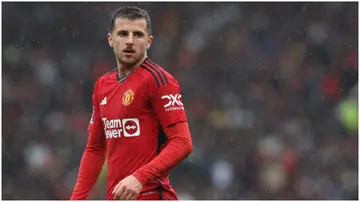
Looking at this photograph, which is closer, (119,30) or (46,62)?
(119,30)

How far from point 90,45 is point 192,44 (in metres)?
1.59

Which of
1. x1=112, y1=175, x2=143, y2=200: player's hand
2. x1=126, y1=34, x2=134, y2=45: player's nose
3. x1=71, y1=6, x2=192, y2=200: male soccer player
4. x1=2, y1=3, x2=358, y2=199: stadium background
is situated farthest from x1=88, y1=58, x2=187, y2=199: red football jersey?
x1=2, y1=3, x2=358, y2=199: stadium background

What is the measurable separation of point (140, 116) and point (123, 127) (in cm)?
11

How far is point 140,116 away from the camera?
3949 mm

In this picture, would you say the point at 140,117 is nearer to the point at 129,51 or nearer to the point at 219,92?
the point at 129,51

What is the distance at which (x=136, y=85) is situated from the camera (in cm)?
395

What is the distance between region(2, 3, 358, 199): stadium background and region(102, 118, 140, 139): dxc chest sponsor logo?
6.08 m

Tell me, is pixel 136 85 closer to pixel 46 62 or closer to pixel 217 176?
pixel 217 176

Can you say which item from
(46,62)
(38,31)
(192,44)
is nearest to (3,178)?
(46,62)

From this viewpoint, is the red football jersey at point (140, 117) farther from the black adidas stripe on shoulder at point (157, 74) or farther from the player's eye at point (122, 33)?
the player's eye at point (122, 33)

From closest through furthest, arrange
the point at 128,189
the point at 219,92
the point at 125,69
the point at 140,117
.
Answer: the point at 128,189, the point at 140,117, the point at 125,69, the point at 219,92

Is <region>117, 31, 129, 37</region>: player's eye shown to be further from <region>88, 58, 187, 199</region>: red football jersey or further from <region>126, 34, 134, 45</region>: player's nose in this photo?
<region>88, 58, 187, 199</region>: red football jersey

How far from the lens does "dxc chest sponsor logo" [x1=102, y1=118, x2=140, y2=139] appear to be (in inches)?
156

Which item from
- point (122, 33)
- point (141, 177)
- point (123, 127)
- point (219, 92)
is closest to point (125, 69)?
point (122, 33)
